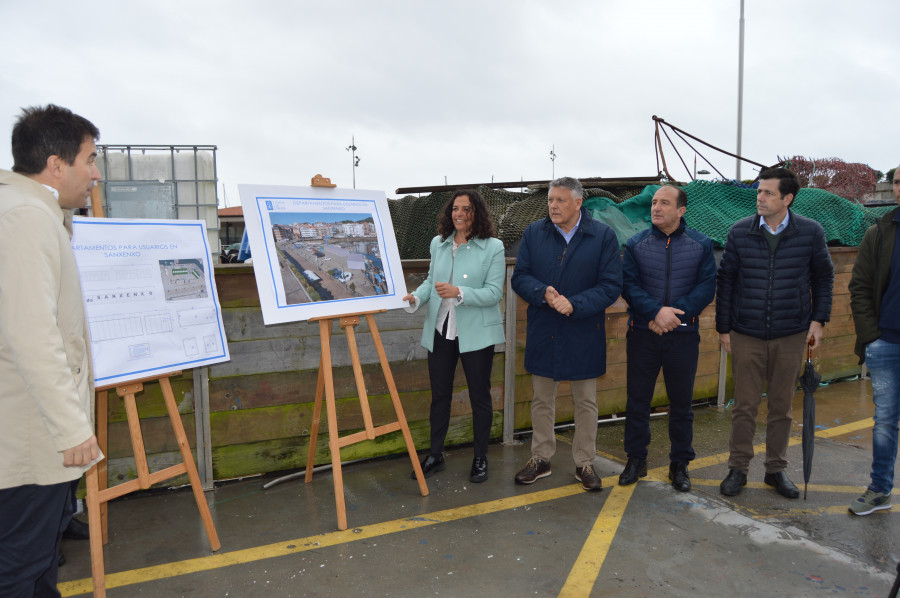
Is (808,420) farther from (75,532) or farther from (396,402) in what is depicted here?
(75,532)

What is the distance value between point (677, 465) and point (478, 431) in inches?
52.5

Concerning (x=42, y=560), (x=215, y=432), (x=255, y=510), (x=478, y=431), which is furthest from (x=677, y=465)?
(x=42, y=560)

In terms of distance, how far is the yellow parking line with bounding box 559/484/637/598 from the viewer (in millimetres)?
2707

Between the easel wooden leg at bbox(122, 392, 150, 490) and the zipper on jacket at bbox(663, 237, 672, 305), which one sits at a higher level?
the zipper on jacket at bbox(663, 237, 672, 305)

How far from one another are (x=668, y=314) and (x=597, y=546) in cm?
146

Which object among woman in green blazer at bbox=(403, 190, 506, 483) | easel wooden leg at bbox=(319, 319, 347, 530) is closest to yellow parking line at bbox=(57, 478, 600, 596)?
easel wooden leg at bbox=(319, 319, 347, 530)

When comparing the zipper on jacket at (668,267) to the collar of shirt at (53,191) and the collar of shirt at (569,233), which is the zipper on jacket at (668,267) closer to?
the collar of shirt at (569,233)

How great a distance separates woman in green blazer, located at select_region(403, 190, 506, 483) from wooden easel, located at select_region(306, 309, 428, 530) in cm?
42

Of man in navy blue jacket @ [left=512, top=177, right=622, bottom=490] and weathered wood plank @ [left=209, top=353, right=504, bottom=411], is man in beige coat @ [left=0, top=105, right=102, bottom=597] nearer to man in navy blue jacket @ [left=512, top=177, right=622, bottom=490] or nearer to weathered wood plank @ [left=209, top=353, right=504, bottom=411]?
weathered wood plank @ [left=209, top=353, right=504, bottom=411]

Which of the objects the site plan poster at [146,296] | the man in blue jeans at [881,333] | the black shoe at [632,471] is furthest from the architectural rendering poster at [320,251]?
the man in blue jeans at [881,333]

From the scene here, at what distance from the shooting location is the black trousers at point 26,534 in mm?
1859

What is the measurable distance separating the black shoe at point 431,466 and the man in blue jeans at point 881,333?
2540 mm

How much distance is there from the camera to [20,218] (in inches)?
70.6

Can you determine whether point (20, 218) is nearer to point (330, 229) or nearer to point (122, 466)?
point (330, 229)
